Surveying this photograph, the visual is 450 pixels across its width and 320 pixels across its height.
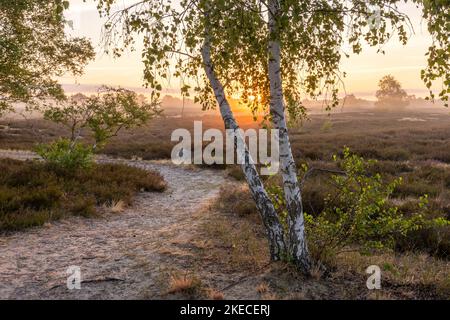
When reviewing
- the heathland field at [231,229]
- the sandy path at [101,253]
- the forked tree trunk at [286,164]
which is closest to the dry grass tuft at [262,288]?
the heathland field at [231,229]

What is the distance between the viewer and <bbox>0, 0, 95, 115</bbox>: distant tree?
14.4m

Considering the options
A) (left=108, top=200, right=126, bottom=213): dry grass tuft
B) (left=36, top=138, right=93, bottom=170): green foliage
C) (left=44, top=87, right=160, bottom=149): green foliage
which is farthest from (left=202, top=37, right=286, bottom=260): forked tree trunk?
(left=44, top=87, right=160, bottom=149): green foliage

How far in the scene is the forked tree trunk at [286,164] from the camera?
5.86m

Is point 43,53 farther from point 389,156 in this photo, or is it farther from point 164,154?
point 389,156

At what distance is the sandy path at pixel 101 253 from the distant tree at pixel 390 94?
132744mm

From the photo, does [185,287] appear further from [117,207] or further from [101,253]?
[117,207]

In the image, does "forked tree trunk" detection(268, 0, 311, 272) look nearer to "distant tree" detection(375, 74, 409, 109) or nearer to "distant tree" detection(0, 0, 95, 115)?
"distant tree" detection(0, 0, 95, 115)

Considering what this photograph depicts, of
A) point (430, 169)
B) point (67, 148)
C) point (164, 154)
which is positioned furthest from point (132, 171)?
point (430, 169)

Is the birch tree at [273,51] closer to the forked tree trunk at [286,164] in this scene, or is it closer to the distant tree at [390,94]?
the forked tree trunk at [286,164]

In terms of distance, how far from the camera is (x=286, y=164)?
234 inches

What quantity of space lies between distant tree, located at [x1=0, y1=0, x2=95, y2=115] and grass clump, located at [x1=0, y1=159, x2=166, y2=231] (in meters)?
3.69

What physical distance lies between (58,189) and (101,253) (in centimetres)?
425

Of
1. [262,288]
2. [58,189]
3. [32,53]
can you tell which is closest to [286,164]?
[262,288]
